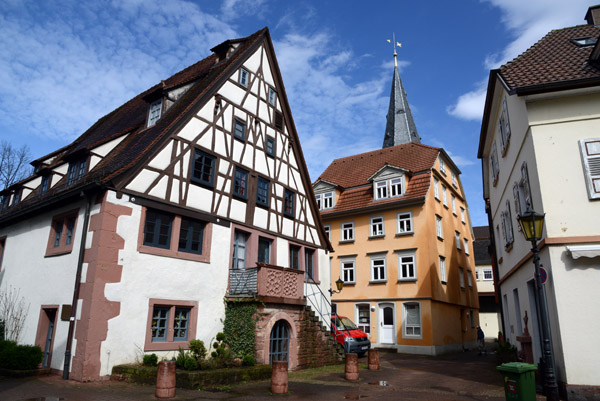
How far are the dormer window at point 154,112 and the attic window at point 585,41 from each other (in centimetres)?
1412

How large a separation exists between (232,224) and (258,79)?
6747 millimetres

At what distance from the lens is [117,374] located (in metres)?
11.1

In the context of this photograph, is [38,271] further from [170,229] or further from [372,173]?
[372,173]

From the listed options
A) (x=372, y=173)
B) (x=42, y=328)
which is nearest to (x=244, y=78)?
(x=42, y=328)

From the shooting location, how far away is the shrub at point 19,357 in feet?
38.5

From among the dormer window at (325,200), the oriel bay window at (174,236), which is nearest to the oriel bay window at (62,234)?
the oriel bay window at (174,236)

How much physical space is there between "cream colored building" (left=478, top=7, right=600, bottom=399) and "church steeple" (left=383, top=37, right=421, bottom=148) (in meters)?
29.2

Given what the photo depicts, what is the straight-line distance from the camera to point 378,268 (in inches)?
1067

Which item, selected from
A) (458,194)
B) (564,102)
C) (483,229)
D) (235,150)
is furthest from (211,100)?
(483,229)

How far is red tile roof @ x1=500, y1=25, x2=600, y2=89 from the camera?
1122 cm

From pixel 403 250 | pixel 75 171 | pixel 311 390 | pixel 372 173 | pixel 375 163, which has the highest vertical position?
pixel 375 163

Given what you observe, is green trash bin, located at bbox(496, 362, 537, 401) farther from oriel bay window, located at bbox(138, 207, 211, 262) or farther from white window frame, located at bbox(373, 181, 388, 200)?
white window frame, located at bbox(373, 181, 388, 200)

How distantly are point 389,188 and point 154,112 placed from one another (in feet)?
54.3

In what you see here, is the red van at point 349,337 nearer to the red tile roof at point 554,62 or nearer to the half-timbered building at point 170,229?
the half-timbered building at point 170,229
